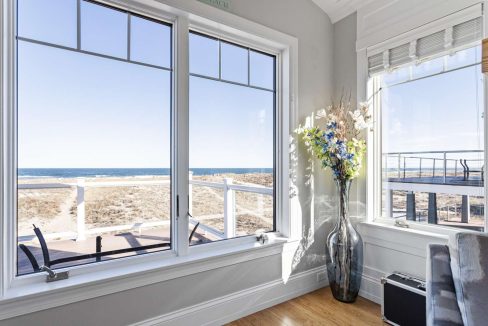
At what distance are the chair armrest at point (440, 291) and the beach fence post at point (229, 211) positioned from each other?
4.57 feet

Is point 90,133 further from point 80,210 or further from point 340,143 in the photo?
point 340,143

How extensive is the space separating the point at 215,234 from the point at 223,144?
2.42ft

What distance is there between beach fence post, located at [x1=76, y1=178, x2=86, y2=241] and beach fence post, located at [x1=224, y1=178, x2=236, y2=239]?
1.03 metres

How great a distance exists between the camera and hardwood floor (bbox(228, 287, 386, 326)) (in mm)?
2068

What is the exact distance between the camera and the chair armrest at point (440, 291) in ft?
3.67

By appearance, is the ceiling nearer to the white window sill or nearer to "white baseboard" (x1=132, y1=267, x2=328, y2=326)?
the white window sill

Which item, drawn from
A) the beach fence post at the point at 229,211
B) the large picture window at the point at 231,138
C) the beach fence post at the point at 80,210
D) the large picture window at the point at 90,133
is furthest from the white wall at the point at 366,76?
the beach fence post at the point at 80,210

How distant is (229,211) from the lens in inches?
90.1

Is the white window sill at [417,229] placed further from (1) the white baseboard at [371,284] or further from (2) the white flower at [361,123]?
(2) the white flower at [361,123]

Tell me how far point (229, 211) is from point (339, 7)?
2.20 metres

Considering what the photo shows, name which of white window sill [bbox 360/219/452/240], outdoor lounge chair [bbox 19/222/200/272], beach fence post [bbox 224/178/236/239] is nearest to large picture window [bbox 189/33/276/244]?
beach fence post [bbox 224/178/236/239]

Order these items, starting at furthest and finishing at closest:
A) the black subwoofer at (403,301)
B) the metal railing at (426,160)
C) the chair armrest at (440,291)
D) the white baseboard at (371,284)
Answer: the white baseboard at (371,284) → the metal railing at (426,160) → the black subwoofer at (403,301) → the chair armrest at (440,291)

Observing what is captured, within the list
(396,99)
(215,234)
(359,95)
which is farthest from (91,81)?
(396,99)

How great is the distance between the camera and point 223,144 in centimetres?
224
